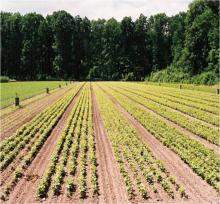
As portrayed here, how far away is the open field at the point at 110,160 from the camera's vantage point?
36.4 ft

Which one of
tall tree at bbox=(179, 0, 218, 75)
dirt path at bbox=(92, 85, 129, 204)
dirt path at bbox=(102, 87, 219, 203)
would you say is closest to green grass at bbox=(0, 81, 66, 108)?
dirt path at bbox=(92, 85, 129, 204)

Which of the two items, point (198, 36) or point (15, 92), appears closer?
point (15, 92)

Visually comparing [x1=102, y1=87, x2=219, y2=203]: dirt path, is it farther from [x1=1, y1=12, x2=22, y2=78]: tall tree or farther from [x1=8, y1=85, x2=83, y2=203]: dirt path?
[x1=1, y1=12, x2=22, y2=78]: tall tree

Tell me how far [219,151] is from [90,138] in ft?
19.7

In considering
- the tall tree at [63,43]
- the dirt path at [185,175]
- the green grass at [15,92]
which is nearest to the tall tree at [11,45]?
the tall tree at [63,43]

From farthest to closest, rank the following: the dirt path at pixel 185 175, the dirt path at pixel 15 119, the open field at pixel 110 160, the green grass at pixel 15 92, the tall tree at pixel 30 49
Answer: the tall tree at pixel 30 49 → the green grass at pixel 15 92 → the dirt path at pixel 15 119 → the open field at pixel 110 160 → the dirt path at pixel 185 175

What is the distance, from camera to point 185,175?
12.7 m

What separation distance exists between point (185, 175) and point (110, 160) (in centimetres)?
308

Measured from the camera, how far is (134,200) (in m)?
10.5

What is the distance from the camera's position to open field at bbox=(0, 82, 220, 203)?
11086 millimetres

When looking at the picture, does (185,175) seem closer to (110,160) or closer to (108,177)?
(108,177)

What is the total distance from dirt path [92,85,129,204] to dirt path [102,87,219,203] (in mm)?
1933

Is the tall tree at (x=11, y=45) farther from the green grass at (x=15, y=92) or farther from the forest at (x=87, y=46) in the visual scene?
the green grass at (x=15, y=92)

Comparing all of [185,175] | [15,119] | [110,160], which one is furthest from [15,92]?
[185,175]
